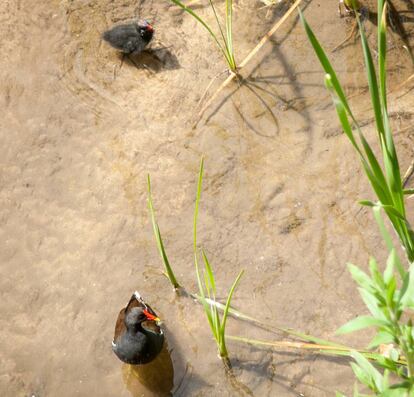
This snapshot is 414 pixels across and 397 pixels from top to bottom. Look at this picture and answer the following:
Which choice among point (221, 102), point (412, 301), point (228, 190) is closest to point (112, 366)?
point (228, 190)

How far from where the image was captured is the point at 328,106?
548 cm

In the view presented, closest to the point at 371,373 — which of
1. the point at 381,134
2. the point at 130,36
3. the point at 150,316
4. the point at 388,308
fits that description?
the point at 388,308

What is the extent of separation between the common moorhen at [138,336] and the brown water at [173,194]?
13cm

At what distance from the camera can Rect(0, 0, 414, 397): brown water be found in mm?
4652

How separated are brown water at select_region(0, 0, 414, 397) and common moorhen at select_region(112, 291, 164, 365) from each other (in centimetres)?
13

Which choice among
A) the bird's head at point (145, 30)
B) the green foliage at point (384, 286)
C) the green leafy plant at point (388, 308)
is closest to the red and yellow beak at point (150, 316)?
the green foliage at point (384, 286)

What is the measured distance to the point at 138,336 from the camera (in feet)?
14.8

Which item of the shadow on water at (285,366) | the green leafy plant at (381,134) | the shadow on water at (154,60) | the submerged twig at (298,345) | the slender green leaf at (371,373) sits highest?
the green leafy plant at (381,134)

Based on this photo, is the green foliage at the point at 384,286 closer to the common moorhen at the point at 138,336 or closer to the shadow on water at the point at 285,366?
the shadow on water at the point at 285,366

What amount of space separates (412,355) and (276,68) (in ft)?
11.1

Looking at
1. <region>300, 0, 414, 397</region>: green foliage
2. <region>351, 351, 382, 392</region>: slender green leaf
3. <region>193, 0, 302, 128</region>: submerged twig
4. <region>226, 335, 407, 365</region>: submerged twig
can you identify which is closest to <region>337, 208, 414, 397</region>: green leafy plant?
<region>300, 0, 414, 397</region>: green foliage

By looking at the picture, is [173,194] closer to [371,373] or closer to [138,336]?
[138,336]

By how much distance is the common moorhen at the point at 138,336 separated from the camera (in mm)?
4543

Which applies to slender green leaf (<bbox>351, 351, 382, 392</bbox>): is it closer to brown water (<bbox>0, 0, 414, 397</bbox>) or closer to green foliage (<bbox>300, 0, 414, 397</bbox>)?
green foliage (<bbox>300, 0, 414, 397</bbox>)
